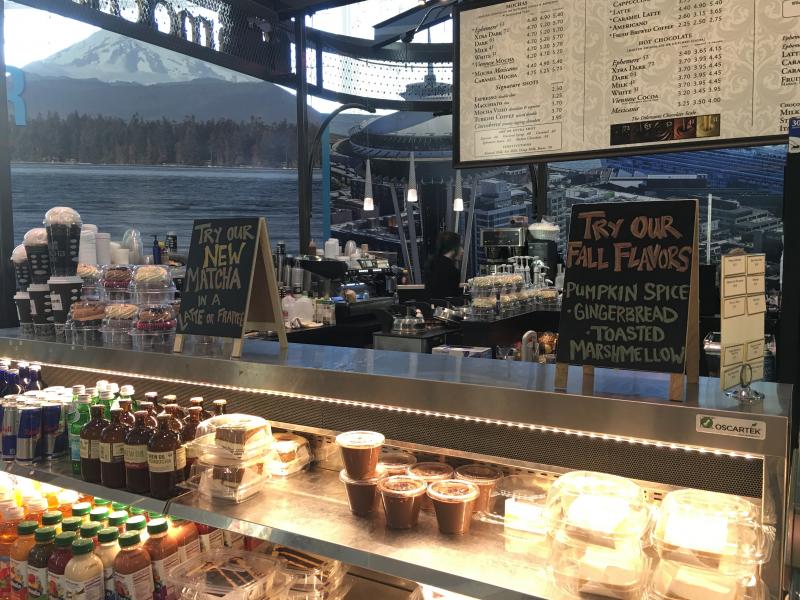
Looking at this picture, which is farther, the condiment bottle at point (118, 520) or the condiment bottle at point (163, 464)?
the condiment bottle at point (118, 520)

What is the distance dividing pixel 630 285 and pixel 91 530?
Answer: 177cm

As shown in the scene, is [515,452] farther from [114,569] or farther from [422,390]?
[114,569]

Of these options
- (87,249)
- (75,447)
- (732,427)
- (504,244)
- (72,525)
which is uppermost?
(504,244)

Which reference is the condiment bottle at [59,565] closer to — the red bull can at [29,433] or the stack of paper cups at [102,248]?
the red bull can at [29,433]

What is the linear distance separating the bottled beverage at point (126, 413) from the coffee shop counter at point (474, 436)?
0.51 ft

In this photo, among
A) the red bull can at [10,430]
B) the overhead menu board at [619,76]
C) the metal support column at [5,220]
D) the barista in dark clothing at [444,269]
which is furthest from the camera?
the barista in dark clothing at [444,269]

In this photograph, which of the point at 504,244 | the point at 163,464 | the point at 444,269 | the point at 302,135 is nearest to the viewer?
the point at 163,464

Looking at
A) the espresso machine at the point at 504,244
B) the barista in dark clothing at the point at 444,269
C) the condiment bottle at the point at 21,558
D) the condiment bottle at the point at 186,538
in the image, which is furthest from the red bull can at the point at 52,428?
the espresso machine at the point at 504,244

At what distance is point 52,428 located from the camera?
2395 mm

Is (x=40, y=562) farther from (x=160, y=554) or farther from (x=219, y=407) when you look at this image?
(x=219, y=407)

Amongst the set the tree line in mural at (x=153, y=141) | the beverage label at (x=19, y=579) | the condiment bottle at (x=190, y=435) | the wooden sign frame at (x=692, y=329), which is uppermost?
the tree line in mural at (x=153, y=141)

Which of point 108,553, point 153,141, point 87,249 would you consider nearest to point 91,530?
point 108,553

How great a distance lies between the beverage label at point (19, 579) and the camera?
2096 millimetres

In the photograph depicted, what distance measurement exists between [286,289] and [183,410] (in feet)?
11.9
